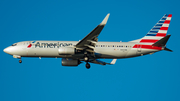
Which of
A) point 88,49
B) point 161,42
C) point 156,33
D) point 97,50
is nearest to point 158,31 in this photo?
point 156,33

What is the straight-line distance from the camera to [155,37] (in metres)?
52.8

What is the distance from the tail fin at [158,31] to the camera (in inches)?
2066

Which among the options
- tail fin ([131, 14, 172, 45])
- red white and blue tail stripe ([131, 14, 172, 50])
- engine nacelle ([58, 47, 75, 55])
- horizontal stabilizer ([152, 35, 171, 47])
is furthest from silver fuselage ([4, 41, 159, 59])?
engine nacelle ([58, 47, 75, 55])

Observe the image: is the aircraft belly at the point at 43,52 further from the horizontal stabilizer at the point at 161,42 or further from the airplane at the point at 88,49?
the horizontal stabilizer at the point at 161,42

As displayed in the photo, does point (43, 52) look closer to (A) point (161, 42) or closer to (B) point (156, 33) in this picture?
(A) point (161, 42)

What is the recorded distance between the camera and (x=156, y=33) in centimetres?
5331

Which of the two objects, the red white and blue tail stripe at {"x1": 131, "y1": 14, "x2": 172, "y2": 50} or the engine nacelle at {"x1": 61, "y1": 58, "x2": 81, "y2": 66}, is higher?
the red white and blue tail stripe at {"x1": 131, "y1": 14, "x2": 172, "y2": 50}

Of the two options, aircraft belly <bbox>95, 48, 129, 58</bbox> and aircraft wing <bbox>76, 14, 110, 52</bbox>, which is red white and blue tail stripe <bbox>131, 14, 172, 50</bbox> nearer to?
aircraft belly <bbox>95, 48, 129, 58</bbox>

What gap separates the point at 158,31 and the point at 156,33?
56cm

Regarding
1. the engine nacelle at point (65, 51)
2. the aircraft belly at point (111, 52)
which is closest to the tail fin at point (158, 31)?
the aircraft belly at point (111, 52)

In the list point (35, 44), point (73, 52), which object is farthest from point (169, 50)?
point (35, 44)

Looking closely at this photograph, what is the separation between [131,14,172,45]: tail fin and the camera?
5247 centimetres

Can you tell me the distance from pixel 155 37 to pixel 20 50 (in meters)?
24.2

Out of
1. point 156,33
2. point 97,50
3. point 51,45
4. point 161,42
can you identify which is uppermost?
point 156,33
